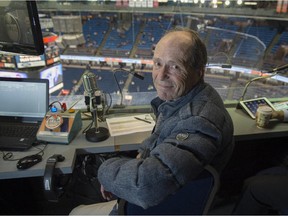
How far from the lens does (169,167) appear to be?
0.71 m

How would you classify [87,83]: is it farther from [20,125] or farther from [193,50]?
[193,50]

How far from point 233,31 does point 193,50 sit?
522 cm

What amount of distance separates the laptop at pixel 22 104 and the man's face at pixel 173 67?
757 mm

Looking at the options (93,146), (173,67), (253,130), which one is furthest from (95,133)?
(253,130)

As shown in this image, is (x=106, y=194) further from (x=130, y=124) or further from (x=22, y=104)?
(x=22, y=104)

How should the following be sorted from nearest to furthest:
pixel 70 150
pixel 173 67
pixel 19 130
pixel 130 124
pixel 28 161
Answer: pixel 173 67
pixel 28 161
pixel 70 150
pixel 19 130
pixel 130 124

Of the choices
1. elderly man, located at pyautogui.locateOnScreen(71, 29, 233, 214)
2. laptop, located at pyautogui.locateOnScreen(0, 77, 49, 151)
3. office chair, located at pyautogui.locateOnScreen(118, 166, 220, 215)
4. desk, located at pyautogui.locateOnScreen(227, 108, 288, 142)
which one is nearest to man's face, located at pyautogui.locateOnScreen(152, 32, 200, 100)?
elderly man, located at pyautogui.locateOnScreen(71, 29, 233, 214)

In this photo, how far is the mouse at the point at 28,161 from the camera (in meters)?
1.11

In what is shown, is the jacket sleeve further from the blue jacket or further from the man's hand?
the man's hand

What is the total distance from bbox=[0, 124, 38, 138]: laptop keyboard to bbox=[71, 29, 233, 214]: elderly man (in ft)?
2.17

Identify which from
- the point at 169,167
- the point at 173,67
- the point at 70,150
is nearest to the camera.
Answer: the point at 169,167

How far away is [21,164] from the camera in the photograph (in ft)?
3.66

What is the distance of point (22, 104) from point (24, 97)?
46 millimetres

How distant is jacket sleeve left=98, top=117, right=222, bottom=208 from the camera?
0.70 metres
